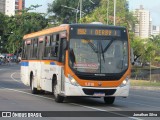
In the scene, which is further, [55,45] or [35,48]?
[35,48]

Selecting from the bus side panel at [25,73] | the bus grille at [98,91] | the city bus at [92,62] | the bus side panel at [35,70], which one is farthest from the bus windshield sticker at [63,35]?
the bus side panel at [25,73]

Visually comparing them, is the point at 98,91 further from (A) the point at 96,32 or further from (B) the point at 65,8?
(B) the point at 65,8

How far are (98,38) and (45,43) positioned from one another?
158 inches

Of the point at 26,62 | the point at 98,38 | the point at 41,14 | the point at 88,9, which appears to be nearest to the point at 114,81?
the point at 98,38

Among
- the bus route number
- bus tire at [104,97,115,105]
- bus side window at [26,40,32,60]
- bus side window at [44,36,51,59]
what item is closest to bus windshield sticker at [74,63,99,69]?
the bus route number

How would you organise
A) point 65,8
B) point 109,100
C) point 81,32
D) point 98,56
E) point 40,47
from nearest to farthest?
point 98,56, point 81,32, point 109,100, point 40,47, point 65,8

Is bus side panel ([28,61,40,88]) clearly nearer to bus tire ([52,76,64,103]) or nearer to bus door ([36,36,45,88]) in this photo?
bus door ([36,36,45,88])

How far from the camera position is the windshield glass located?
62.7 feet

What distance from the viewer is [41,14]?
120m

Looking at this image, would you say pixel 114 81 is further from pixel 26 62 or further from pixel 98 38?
pixel 26 62

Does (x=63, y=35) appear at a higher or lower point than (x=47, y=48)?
higher

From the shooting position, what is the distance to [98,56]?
19.3 meters

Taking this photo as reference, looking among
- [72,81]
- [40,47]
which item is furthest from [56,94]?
[40,47]

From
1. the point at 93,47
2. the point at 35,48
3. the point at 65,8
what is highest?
the point at 65,8
